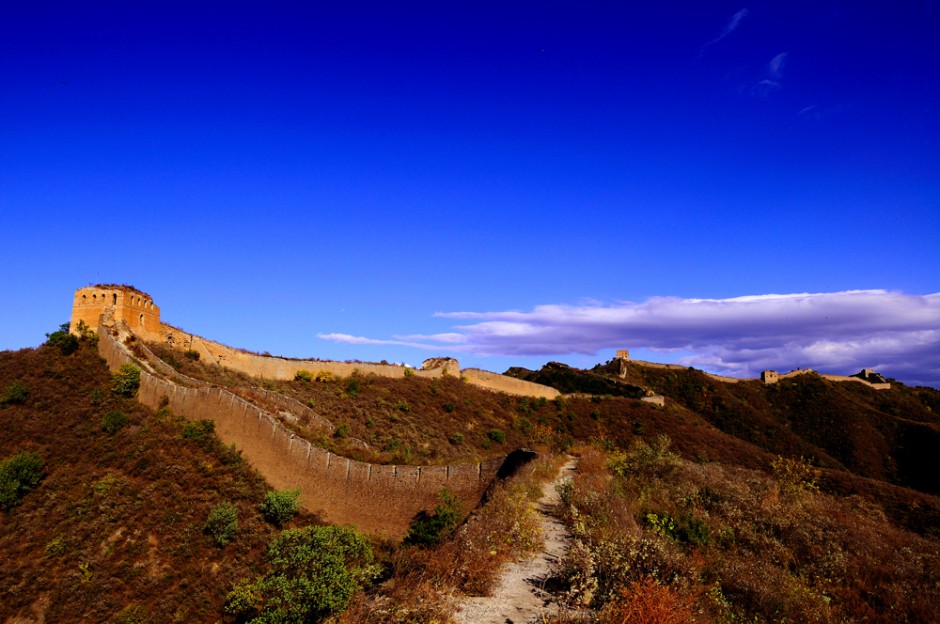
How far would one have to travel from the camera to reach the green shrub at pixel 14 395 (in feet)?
79.0

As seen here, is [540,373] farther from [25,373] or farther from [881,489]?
[25,373]

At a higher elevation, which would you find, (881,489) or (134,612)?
(881,489)

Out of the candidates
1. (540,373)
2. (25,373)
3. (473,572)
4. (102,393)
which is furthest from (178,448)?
(540,373)

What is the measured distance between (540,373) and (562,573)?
65046 mm

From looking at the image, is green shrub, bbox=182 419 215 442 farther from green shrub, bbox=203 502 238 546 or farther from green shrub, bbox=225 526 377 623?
green shrub, bbox=225 526 377 623

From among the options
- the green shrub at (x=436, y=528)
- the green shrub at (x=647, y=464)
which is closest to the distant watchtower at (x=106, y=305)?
the green shrub at (x=436, y=528)

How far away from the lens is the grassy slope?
48.3 feet

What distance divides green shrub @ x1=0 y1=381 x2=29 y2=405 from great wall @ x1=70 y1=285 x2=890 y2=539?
349 cm

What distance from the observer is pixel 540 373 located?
73250 millimetres

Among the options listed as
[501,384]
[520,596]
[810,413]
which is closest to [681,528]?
[520,596]

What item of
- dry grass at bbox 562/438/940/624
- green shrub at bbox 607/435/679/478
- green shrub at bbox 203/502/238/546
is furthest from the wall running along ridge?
green shrub at bbox 607/435/679/478

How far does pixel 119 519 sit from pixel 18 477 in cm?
476

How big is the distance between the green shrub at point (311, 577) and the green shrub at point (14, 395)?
20.6m

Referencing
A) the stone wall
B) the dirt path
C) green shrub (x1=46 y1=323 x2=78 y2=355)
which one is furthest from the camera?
the stone wall
